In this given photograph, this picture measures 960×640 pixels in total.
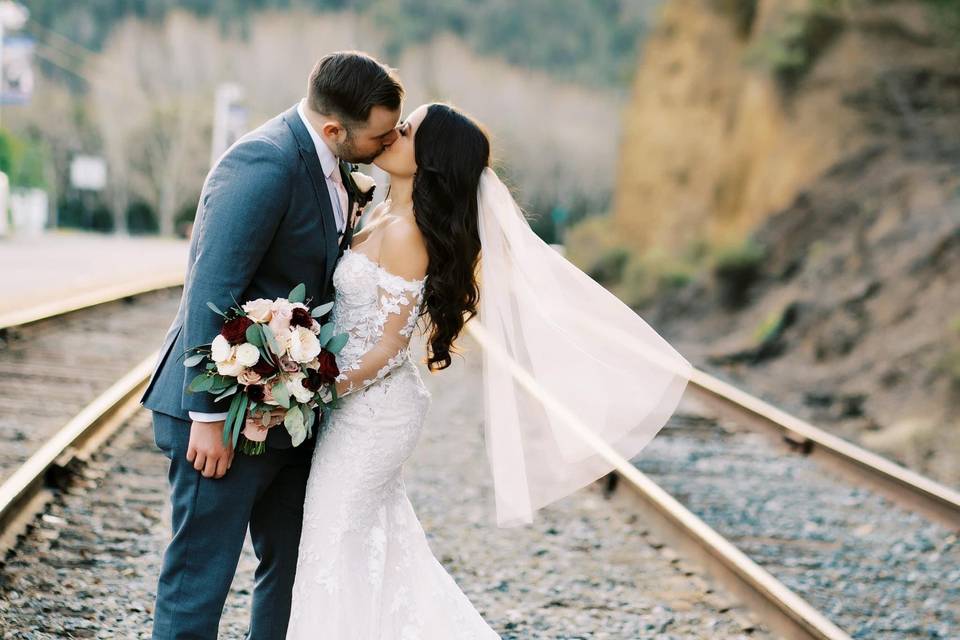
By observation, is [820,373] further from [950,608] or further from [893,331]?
[950,608]

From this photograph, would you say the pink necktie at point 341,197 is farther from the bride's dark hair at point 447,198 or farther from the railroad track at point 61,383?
the railroad track at point 61,383

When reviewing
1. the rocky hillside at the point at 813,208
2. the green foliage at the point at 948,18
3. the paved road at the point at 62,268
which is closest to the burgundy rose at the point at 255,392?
the rocky hillside at the point at 813,208

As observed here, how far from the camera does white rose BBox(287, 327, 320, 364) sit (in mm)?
2822

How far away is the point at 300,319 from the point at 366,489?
2.17ft

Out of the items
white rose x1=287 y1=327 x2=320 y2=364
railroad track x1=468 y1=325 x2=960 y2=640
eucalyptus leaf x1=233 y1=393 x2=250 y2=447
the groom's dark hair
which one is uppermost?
the groom's dark hair

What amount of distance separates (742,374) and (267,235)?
10.1m

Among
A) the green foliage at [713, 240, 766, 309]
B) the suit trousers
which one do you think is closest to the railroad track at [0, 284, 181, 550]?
the suit trousers

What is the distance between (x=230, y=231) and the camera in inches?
107

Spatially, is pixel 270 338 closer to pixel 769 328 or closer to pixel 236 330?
pixel 236 330

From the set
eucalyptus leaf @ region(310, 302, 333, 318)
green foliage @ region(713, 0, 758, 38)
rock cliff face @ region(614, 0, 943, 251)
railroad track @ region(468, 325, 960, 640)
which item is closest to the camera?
eucalyptus leaf @ region(310, 302, 333, 318)

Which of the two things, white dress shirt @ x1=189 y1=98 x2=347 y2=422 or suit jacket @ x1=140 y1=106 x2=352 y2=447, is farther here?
white dress shirt @ x1=189 y1=98 x2=347 y2=422

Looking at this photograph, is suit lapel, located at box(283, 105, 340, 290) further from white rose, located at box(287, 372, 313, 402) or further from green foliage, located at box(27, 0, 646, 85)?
green foliage, located at box(27, 0, 646, 85)

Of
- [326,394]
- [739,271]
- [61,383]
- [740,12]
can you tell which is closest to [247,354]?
[326,394]

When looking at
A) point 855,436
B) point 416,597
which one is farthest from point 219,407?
point 855,436
